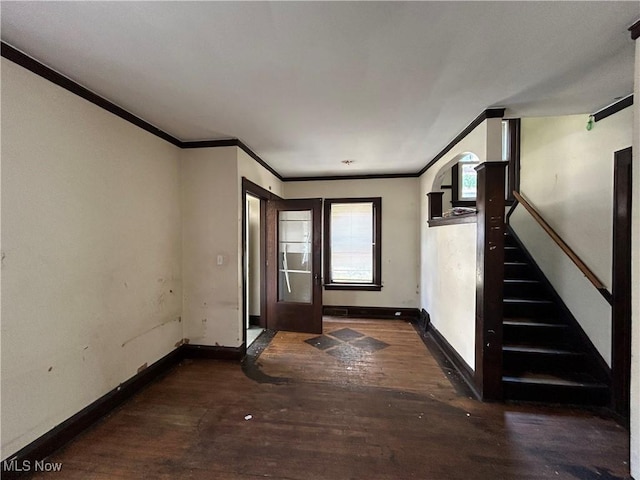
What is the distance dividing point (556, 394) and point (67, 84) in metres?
4.58

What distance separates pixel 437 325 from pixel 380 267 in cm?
142

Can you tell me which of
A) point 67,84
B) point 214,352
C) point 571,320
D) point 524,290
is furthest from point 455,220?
point 67,84

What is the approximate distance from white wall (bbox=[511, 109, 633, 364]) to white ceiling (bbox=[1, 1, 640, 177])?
1.26ft

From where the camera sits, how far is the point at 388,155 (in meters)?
3.66

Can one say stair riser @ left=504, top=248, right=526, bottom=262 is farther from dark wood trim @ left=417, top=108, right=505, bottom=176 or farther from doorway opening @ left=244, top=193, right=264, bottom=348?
doorway opening @ left=244, top=193, right=264, bottom=348

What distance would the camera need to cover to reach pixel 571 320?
2.69 metres

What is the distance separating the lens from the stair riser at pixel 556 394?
225cm

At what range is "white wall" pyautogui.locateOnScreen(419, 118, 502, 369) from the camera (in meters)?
2.42

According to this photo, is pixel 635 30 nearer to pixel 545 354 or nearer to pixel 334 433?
pixel 545 354

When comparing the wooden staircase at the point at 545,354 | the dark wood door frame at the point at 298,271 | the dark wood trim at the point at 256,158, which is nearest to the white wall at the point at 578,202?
the wooden staircase at the point at 545,354

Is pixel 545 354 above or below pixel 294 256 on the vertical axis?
below

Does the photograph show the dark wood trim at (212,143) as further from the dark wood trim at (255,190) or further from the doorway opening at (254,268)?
the doorway opening at (254,268)

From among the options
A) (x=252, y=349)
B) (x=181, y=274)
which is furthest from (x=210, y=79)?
(x=252, y=349)

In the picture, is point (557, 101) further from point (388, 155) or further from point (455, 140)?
point (388, 155)
